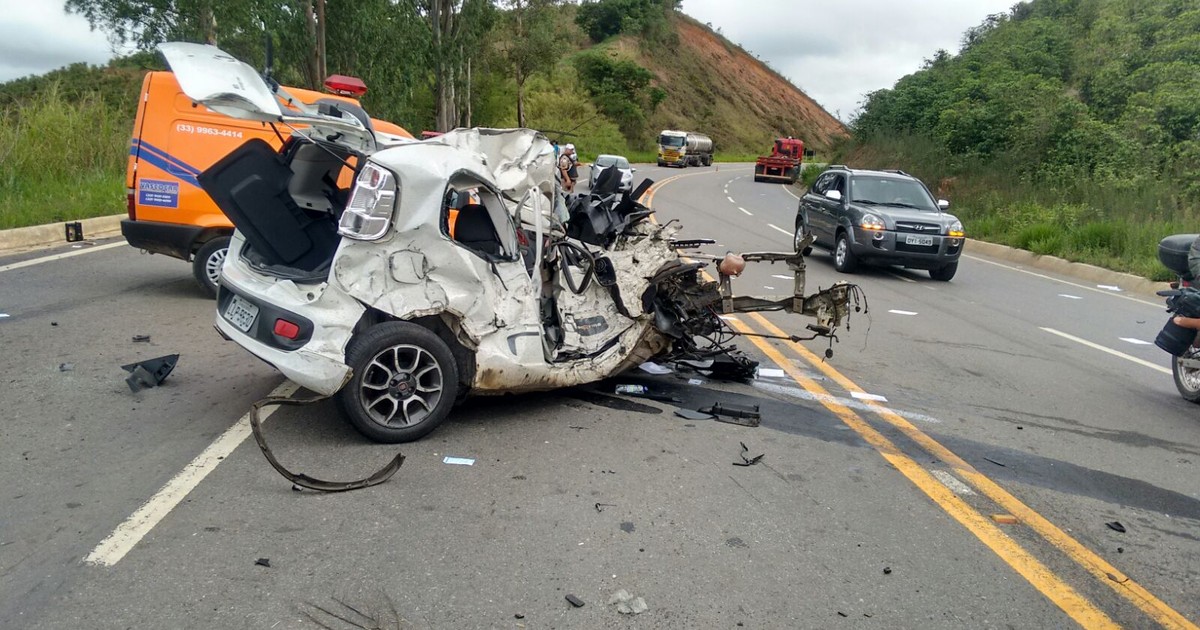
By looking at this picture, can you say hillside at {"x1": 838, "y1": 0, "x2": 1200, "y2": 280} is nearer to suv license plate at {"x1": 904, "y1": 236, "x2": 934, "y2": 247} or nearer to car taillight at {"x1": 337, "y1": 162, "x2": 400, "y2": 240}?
suv license plate at {"x1": 904, "y1": 236, "x2": 934, "y2": 247}

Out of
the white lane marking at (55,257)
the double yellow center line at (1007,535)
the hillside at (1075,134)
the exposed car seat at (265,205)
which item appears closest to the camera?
the double yellow center line at (1007,535)

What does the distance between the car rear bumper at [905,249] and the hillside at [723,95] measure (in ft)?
226

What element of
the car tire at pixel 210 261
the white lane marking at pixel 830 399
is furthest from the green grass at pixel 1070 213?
the car tire at pixel 210 261

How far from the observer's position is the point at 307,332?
4930mm

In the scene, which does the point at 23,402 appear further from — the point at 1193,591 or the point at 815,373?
the point at 1193,591

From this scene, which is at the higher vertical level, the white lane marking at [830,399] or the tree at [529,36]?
the tree at [529,36]

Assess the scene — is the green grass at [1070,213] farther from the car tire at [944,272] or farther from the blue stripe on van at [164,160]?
the blue stripe on van at [164,160]

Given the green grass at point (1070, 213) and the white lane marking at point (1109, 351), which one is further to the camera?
the green grass at point (1070, 213)

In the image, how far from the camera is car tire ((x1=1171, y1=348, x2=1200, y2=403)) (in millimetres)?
7246

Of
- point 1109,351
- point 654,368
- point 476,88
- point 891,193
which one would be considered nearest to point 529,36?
point 476,88

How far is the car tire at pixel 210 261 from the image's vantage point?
30.0 ft

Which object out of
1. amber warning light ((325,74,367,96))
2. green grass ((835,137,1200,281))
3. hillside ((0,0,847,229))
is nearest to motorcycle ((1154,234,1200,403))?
hillside ((0,0,847,229))

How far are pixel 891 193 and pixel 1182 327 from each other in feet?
28.0

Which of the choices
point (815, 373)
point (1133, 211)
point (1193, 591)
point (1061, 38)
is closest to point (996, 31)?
point (1061, 38)
